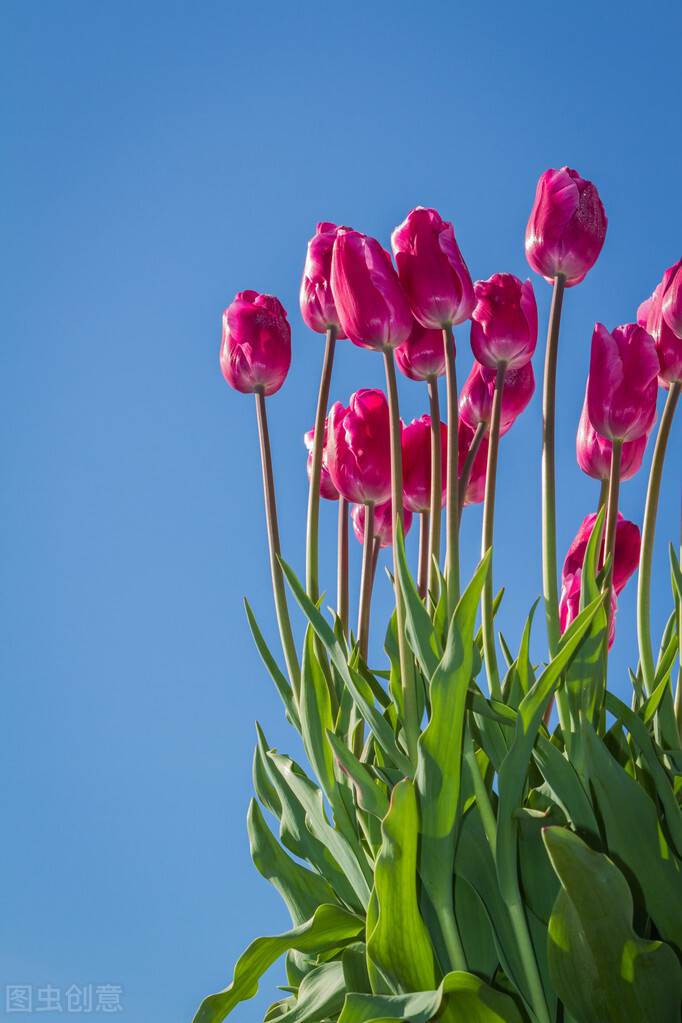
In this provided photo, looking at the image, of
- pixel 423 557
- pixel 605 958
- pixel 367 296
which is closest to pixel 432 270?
pixel 367 296

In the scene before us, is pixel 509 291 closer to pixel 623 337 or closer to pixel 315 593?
pixel 623 337

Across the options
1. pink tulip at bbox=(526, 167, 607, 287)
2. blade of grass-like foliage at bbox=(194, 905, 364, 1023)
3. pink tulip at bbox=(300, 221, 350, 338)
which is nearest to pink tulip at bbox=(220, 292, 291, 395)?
pink tulip at bbox=(300, 221, 350, 338)

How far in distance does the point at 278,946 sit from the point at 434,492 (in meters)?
0.22

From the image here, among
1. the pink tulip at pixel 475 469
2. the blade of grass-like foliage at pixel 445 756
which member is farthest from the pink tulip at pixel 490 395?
the blade of grass-like foliage at pixel 445 756

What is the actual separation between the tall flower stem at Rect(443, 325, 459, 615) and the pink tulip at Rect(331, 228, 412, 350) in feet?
0.08

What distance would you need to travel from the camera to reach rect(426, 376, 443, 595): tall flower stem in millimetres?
520

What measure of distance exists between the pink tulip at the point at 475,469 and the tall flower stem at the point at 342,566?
65mm

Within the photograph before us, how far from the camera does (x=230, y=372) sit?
0.58 metres

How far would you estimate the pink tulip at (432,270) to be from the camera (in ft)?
1.65

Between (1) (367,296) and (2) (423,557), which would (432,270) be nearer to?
(1) (367,296)

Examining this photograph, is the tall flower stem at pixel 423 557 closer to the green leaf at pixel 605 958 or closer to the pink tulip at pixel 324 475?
the pink tulip at pixel 324 475

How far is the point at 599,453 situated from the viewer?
547 mm

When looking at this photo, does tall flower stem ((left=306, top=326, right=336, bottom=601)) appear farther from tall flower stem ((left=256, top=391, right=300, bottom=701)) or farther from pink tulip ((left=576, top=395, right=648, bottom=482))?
pink tulip ((left=576, top=395, right=648, bottom=482))

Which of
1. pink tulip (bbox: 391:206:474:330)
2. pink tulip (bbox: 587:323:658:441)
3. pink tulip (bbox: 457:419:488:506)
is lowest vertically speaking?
pink tulip (bbox: 457:419:488:506)
